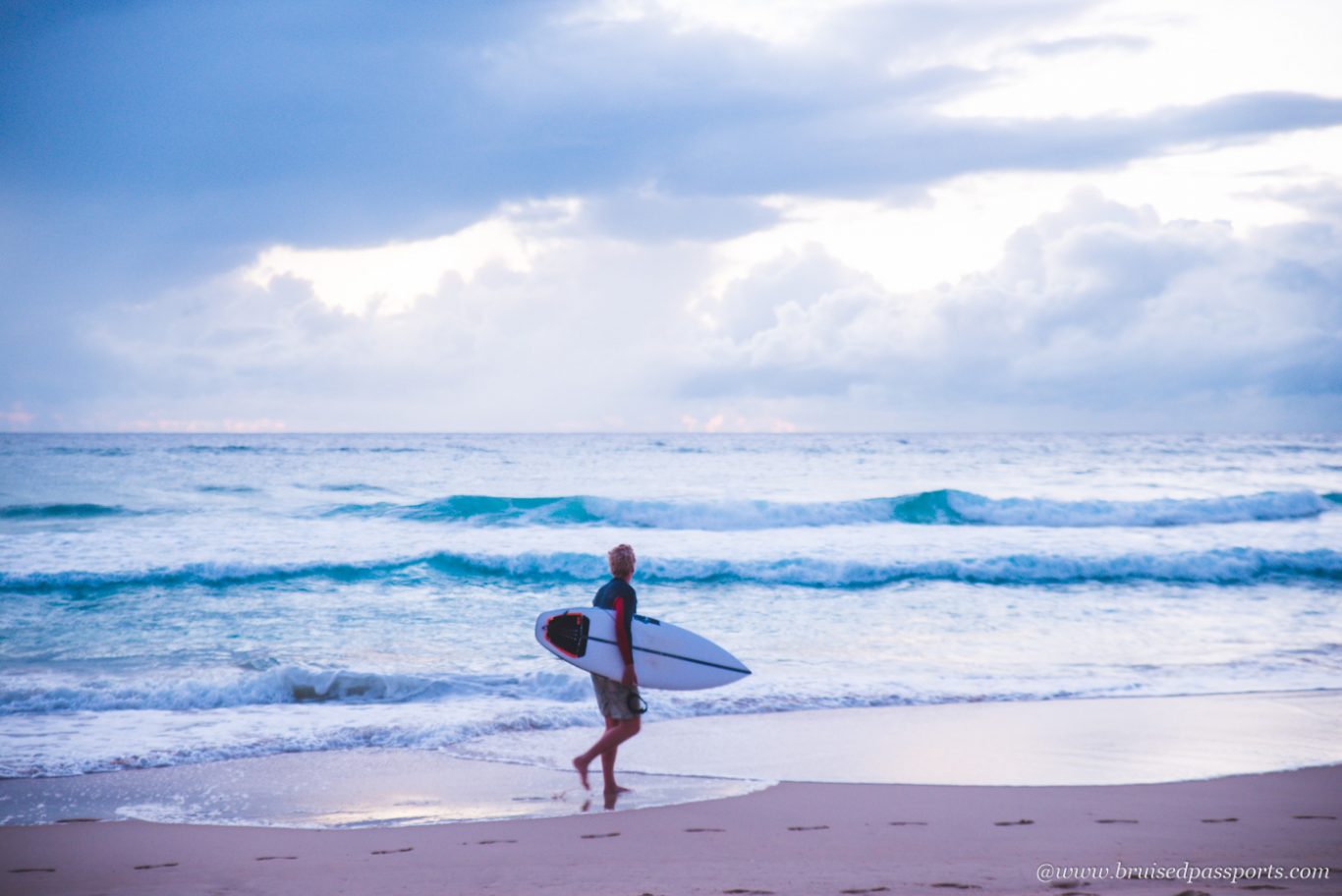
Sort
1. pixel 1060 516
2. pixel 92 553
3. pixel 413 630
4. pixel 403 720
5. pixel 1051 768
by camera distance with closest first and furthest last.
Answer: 1. pixel 1051 768
2. pixel 403 720
3. pixel 413 630
4. pixel 92 553
5. pixel 1060 516

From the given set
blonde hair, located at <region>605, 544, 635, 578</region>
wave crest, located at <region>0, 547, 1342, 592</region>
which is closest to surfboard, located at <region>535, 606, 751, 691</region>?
blonde hair, located at <region>605, 544, 635, 578</region>

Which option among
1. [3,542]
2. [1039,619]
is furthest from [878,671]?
[3,542]

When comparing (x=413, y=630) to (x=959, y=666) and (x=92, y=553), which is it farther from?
(x=92, y=553)

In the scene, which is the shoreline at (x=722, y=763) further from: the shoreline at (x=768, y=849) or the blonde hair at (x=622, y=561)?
the blonde hair at (x=622, y=561)

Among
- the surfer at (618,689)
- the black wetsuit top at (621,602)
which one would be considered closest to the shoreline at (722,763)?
the surfer at (618,689)

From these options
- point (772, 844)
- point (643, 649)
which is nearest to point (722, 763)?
point (643, 649)

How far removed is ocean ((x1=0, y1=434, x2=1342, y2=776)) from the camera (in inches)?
320

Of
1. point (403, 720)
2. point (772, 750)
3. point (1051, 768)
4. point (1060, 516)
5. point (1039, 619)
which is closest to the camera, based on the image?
point (1051, 768)

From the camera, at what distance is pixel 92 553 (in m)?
16.7

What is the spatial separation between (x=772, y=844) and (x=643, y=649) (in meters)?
2.32

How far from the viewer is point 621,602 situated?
581 centimetres

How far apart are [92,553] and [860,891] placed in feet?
56.2

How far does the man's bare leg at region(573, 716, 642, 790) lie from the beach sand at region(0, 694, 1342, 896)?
209mm

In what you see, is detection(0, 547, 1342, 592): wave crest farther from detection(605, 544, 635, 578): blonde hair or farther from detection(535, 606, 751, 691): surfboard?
detection(605, 544, 635, 578): blonde hair
